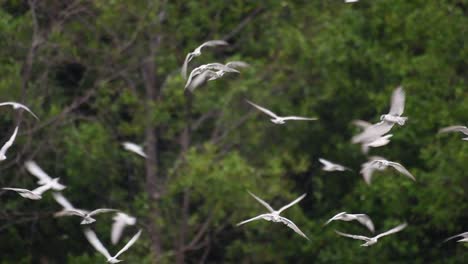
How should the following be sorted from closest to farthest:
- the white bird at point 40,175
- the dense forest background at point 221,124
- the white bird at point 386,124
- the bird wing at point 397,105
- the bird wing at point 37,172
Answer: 1. the white bird at point 386,124
2. the bird wing at point 397,105
3. the white bird at point 40,175
4. the bird wing at point 37,172
5. the dense forest background at point 221,124

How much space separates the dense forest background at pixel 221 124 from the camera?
80.0ft

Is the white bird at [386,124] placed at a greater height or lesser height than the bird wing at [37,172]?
greater

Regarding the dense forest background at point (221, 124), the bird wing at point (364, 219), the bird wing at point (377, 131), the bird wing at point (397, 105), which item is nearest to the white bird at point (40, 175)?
the dense forest background at point (221, 124)

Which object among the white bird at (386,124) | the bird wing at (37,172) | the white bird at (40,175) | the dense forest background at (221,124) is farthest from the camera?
the dense forest background at (221,124)

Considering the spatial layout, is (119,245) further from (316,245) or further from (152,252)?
(316,245)

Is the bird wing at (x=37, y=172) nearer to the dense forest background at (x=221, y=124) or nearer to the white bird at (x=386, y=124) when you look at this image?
the dense forest background at (x=221, y=124)

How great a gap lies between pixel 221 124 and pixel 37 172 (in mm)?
5324

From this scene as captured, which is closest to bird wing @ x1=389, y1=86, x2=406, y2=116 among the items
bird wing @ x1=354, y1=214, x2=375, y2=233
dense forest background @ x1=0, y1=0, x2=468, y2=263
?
bird wing @ x1=354, y1=214, x2=375, y2=233

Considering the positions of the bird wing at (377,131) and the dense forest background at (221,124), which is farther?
the dense forest background at (221,124)

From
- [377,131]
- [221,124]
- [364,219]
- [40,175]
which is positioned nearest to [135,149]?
[40,175]

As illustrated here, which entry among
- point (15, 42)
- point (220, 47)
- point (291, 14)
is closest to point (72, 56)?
point (15, 42)

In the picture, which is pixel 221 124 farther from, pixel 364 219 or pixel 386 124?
pixel 386 124

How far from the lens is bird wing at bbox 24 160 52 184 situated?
64.3ft

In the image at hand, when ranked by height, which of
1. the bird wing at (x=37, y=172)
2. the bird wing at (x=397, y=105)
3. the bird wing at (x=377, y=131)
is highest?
the bird wing at (x=397, y=105)
